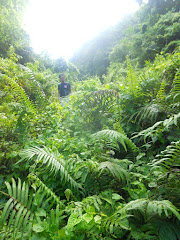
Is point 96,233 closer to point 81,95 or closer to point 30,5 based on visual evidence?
point 81,95

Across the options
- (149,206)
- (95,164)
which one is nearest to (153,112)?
(95,164)

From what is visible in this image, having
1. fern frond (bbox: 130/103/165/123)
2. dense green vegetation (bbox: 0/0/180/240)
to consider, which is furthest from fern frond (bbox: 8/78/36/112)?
fern frond (bbox: 130/103/165/123)

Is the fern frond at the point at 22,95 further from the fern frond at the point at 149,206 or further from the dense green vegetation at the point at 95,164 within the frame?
the fern frond at the point at 149,206

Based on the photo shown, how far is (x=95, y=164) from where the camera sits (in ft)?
4.76

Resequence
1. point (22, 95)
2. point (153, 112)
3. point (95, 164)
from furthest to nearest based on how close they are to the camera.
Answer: point (22, 95) < point (153, 112) < point (95, 164)

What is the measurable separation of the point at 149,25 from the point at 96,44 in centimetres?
1192

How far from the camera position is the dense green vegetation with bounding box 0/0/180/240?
1083mm

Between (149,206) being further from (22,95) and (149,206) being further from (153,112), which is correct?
(22,95)

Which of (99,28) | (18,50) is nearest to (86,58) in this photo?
(99,28)

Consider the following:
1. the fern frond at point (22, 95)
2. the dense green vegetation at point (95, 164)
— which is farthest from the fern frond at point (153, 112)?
the fern frond at point (22, 95)

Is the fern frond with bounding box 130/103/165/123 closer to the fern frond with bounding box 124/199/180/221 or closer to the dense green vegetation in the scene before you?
the dense green vegetation

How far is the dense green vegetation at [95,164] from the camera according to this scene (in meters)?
1.08

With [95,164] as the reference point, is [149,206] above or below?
below

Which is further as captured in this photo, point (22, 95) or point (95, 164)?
point (22, 95)
